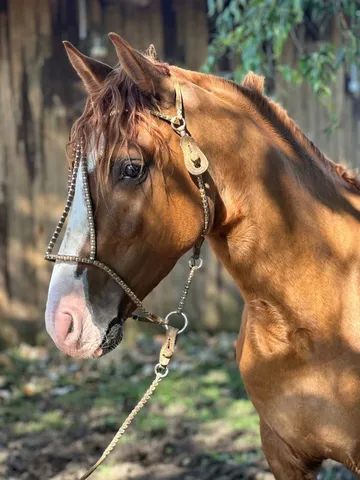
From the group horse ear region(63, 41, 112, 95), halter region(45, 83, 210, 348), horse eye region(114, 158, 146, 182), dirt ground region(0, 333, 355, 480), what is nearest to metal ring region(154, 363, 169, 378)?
halter region(45, 83, 210, 348)

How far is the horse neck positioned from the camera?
2.02 meters

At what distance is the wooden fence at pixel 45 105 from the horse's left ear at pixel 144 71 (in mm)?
4192

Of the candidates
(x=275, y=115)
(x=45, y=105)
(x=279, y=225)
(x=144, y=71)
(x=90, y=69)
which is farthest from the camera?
(x=45, y=105)

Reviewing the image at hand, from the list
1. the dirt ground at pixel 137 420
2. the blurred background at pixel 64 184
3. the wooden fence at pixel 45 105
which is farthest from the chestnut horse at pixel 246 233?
the wooden fence at pixel 45 105

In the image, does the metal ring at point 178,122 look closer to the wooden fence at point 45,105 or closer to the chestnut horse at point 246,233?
the chestnut horse at point 246,233

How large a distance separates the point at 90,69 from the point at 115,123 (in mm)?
231

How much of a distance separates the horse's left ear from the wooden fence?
13.8 ft

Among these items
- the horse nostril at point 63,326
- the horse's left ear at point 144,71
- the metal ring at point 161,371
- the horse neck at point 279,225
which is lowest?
the metal ring at point 161,371

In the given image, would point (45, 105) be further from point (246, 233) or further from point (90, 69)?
point (246, 233)

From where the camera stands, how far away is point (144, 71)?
6.01 ft

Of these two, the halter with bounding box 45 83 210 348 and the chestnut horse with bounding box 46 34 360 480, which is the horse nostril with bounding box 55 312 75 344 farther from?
the halter with bounding box 45 83 210 348

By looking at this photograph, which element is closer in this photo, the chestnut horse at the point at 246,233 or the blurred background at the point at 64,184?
the chestnut horse at the point at 246,233

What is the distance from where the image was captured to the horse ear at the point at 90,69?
1969 mm

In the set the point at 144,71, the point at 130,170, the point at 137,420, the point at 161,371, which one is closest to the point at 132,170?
the point at 130,170
